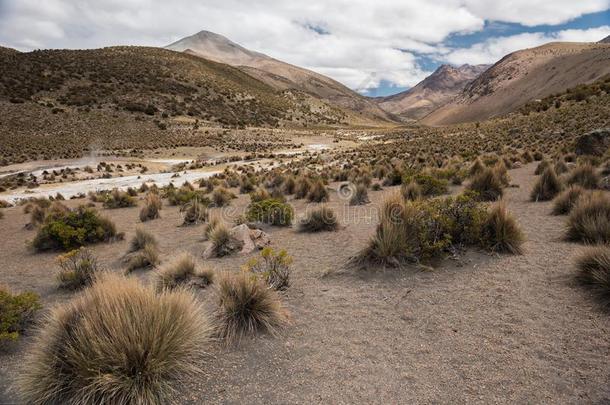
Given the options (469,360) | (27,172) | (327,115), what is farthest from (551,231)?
(327,115)

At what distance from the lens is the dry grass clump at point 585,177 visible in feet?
33.4

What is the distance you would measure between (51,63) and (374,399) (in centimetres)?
6968

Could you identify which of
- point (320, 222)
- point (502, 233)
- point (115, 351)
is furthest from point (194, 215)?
point (502, 233)

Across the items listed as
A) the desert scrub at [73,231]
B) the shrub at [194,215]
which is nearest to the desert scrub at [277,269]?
the shrub at [194,215]

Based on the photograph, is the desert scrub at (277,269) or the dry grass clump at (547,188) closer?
the desert scrub at (277,269)

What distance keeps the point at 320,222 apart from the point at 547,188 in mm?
6525

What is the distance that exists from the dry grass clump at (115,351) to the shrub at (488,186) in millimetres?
9518

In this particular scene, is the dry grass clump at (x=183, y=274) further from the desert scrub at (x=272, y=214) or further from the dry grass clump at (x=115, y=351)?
the desert scrub at (x=272, y=214)

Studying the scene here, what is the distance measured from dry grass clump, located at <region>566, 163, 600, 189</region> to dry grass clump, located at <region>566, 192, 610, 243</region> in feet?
12.3

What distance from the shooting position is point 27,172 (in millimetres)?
24766

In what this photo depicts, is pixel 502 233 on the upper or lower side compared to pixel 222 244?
upper

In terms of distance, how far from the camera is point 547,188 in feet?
33.2

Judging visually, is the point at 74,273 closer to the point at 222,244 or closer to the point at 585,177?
the point at 222,244

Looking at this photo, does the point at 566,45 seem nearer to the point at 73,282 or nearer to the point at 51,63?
the point at 51,63
